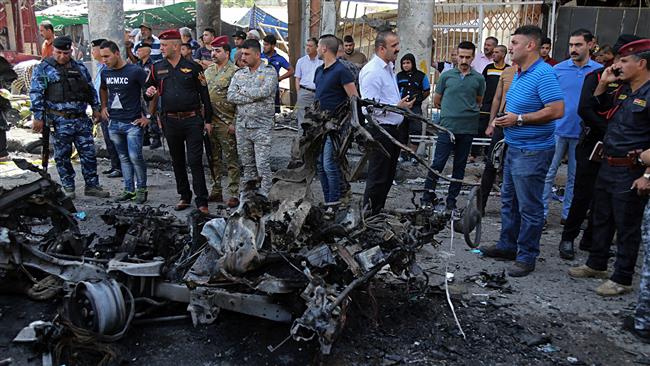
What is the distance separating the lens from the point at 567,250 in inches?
238

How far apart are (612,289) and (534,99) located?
1822 millimetres

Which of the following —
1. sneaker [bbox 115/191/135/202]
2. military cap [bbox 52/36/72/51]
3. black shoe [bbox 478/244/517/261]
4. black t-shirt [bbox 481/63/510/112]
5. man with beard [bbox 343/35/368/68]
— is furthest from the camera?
man with beard [bbox 343/35/368/68]

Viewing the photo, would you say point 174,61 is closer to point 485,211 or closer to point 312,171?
point 312,171

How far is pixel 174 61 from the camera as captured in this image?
7.18 m

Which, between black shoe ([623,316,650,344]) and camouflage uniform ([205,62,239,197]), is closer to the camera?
black shoe ([623,316,650,344])

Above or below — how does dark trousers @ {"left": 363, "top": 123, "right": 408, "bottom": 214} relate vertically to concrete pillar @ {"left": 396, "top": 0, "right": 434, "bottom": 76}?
below

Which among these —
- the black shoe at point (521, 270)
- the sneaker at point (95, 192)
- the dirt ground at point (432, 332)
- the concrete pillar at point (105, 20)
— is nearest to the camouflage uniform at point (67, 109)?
the sneaker at point (95, 192)

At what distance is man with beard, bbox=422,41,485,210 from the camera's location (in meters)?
7.26

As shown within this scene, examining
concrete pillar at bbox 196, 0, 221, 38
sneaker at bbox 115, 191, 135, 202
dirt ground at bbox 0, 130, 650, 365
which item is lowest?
dirt ground at bbox 0, 130, 650, 365

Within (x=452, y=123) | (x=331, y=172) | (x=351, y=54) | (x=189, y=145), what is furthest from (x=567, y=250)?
(x=351, y=54)

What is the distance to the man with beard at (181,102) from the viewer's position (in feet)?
23.3

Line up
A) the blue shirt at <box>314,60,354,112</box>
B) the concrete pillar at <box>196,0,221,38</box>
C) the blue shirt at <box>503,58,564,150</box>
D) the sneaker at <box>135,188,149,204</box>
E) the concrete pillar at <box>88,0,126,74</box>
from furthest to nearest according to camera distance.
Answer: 1. the concrete pillar at <box>196,0,221,38</box>
2. the concrete pillar at <box>88,0,126,74</box>
3. the sneaker at <box>135,188,149,204</box>
4. the blue shirt at <box>314,60,354,112</box>
5. the blue shirt at <box>503,58,564,150</box>

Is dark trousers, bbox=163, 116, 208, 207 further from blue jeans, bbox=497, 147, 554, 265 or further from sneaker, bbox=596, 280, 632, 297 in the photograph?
sneaker, bbox=596, 280, 632, 297

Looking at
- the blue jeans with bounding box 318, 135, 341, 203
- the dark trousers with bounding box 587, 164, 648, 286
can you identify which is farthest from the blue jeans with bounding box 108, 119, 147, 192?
the dark trousers with bounding box 587, 164, 648, 286
